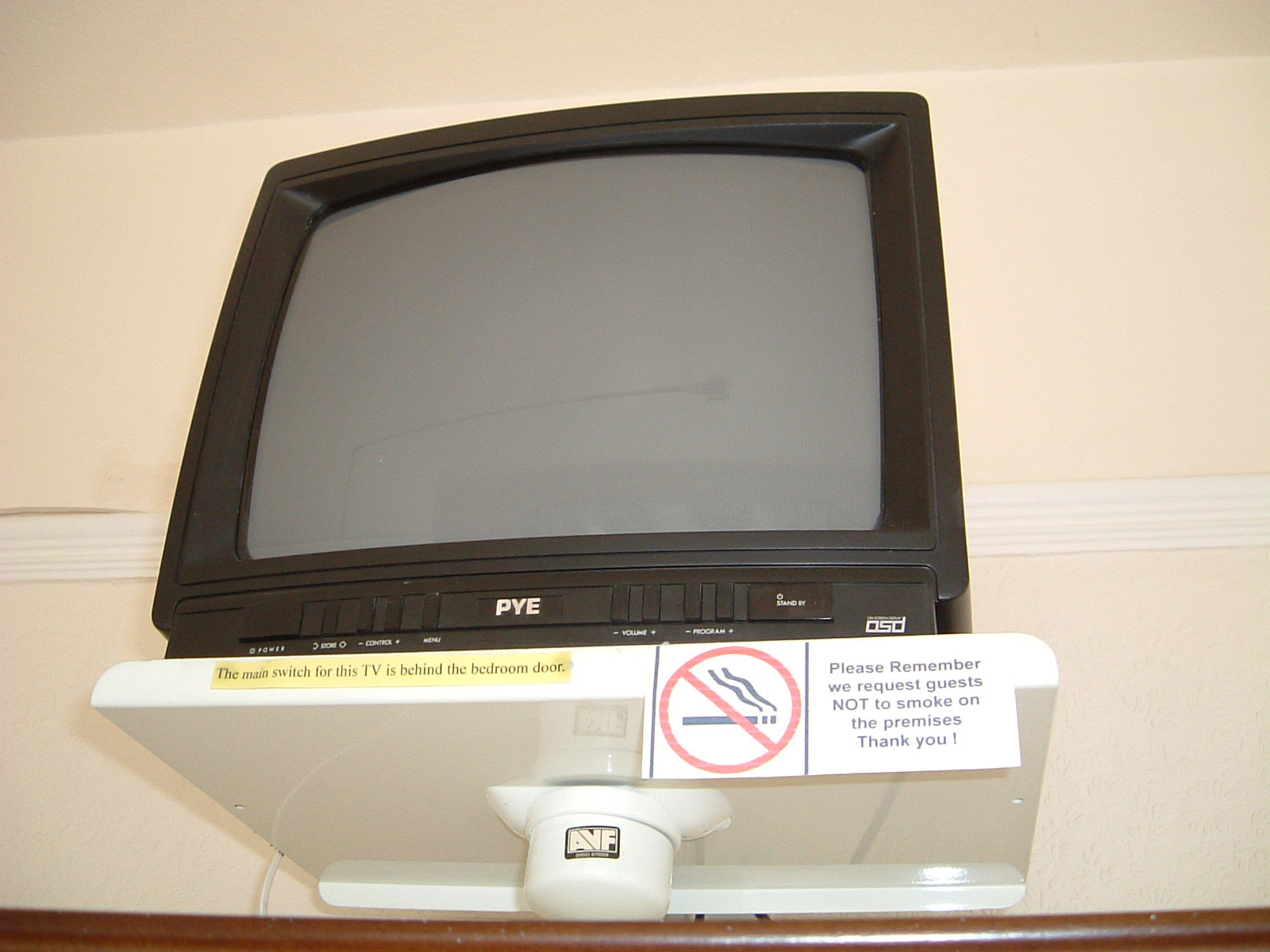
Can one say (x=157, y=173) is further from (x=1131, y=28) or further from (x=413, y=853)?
(x=1131, y=28)

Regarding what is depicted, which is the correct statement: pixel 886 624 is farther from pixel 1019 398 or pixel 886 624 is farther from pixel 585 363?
pixel 1019 398

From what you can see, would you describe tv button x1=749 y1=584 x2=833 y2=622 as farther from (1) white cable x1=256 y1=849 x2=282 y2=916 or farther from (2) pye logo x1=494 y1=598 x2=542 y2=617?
(1) white cable x1=256 y1=849 x2=282 y2=916

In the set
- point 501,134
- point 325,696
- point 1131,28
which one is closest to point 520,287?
point 501,134

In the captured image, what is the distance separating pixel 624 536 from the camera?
631 millimetres

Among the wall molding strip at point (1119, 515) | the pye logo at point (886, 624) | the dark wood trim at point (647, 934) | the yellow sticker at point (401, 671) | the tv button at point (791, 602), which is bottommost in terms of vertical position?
the dark wood trim at point (647, 934)

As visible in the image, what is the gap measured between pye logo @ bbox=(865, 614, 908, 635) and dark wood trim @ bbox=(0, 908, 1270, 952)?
0.52ft

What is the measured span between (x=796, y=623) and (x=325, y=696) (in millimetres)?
286

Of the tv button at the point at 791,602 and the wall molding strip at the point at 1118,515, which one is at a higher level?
the wall molding strip at the point at 1118,515

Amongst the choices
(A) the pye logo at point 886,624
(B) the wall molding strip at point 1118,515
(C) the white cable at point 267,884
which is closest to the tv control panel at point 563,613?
(A) the pye logo at point 886,624

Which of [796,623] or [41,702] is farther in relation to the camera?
[41,702]

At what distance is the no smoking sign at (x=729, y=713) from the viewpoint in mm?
506

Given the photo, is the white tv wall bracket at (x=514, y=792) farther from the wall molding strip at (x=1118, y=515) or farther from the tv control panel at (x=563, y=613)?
the wall molding strip at (x=1118, y=515)

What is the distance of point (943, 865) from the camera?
728 mm

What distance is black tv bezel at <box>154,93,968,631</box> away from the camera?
2.01 feet
